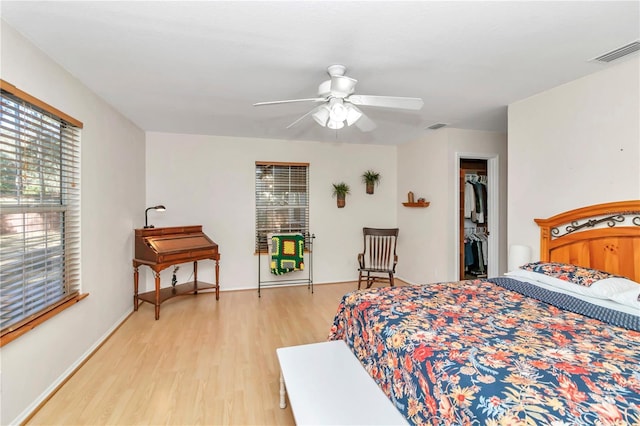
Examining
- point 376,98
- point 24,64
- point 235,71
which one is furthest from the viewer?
point 235,71

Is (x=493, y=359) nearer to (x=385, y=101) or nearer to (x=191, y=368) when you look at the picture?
(x=385, y=101)

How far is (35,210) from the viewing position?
79.8 inches

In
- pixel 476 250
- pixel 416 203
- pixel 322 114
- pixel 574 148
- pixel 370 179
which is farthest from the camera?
pixel 370 179

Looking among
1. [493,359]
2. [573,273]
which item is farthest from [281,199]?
[493,359]

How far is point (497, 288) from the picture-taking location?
8.14 ft

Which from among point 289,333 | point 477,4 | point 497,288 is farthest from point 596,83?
point 289,333

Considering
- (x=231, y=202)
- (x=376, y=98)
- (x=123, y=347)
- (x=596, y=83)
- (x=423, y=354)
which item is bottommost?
(x=123, y=347)

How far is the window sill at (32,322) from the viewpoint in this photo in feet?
5.57

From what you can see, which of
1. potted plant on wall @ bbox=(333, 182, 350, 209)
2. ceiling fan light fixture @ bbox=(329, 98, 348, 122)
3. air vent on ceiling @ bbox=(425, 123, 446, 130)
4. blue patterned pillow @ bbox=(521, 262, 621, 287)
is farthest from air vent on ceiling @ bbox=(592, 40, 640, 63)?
potted plant on wall @ bbox=(333, 182, 350, 209)

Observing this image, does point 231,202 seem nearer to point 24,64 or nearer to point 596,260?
point 24,64

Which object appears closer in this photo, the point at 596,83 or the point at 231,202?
the point at 596,83

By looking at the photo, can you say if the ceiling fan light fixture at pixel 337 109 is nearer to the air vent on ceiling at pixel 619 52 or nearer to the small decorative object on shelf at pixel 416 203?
the air vent on ceiling at pixel 619 52

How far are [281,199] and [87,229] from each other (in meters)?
2.71

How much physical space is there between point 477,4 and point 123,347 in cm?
378
